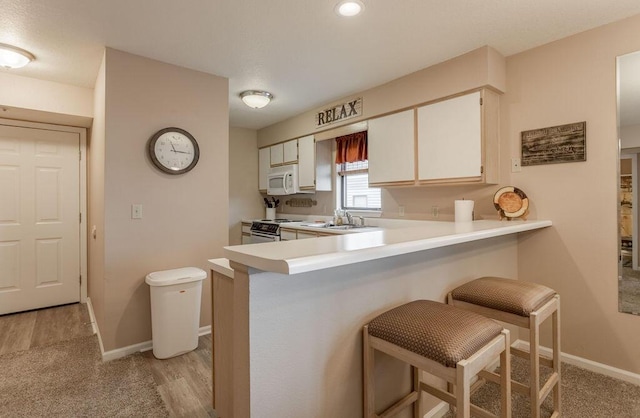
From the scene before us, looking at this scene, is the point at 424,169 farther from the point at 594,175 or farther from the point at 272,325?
the point at 272,325

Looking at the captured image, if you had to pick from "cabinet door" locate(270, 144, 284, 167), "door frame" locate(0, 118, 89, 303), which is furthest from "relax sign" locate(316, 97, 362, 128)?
"door frame" locate(0, 118, 89, 303)

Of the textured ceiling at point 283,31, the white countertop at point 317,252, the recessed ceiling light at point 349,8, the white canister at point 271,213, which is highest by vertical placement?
the textured ceiling at point 283,31

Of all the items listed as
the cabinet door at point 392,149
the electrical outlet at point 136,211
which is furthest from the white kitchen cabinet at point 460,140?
the electrical outlet at point 136,211

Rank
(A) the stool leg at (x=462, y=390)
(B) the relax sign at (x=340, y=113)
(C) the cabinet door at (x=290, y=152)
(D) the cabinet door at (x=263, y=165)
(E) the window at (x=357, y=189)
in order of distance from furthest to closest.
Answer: (D) the cabinet door at (x=263, y=165)
(C) the cabinet door at (x=290, y=152)
(E) the window at (x=357, y=189)
(B) the relax sign at (x=340, y=113)
(A) the stool leg at (x=462, y=390)

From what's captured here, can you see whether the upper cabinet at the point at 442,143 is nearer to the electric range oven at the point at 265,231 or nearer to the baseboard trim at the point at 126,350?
the electric range oven at the point at 265,231

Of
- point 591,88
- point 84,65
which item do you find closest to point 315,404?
point 591,88

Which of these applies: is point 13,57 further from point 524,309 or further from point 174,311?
point 524,309

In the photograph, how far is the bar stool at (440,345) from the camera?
1086 millimetres

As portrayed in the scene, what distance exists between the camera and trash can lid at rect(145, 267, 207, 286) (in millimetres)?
2398

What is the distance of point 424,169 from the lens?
2945mm

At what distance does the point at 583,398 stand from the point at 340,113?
322cm

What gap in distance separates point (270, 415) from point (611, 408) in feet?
6.74

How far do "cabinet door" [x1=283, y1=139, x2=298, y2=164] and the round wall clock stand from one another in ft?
5.82

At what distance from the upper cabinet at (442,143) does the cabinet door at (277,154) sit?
1783mm
